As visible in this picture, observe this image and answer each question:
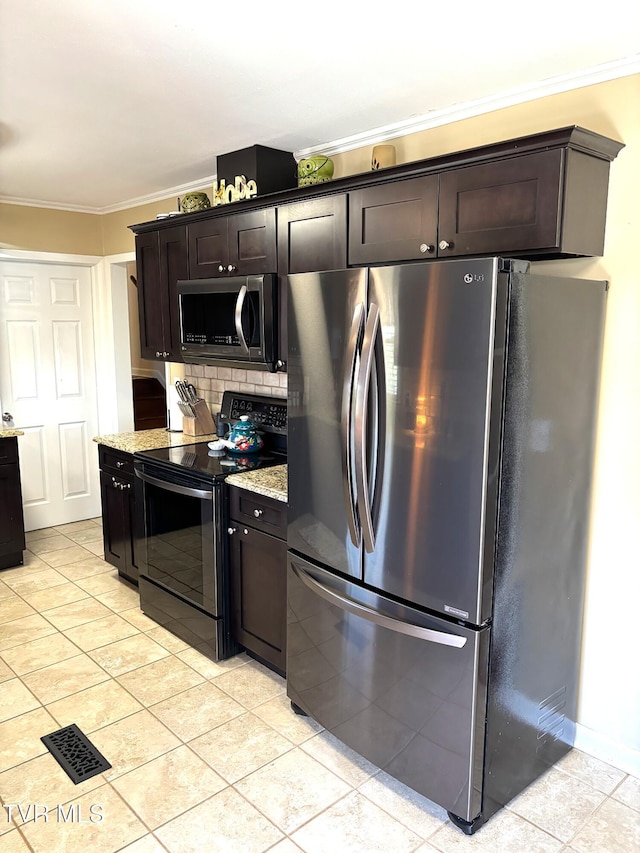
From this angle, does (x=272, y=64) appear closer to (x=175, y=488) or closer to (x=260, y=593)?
(x=175, y=488)

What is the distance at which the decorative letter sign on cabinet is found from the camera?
78.7 inches

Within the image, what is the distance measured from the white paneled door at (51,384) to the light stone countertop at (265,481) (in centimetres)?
270

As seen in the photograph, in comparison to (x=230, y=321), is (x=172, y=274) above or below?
above

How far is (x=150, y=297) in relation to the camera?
4.01m

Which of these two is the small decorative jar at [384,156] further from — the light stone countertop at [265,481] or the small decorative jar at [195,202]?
the light stone countertop at [265,481]

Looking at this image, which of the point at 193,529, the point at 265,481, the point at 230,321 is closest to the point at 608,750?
the point at 265,481

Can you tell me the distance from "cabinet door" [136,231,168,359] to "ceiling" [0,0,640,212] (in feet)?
2.33

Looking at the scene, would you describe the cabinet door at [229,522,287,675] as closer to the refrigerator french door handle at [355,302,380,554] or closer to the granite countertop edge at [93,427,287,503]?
the granite countertop edge at [93,427,287,503]

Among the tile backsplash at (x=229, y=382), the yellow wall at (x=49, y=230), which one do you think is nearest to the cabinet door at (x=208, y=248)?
the tile backsplash at (x=229, y=382)

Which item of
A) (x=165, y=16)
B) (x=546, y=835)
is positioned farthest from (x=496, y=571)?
(x=165, y=16)

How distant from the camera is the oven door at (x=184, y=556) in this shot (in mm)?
3051

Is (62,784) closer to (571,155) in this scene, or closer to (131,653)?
(131,653)

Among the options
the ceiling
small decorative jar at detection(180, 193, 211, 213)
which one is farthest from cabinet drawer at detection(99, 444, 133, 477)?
the ceiling

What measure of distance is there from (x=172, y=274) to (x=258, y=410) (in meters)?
0.96
